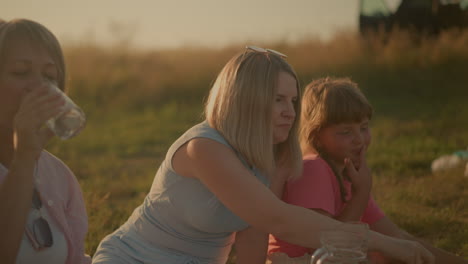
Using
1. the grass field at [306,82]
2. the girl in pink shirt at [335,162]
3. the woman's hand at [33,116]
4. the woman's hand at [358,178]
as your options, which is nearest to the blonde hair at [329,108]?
the girl in pink shirt at [335,162]

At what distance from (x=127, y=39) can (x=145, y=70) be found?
3.37 ft

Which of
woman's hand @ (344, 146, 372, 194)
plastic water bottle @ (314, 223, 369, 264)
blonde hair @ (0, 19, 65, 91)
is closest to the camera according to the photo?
plastic water bottle @ (314, 223, 369, 264)

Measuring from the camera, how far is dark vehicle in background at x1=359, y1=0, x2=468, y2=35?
534 inches

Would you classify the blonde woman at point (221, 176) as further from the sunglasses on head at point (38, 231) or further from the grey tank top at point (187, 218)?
the sunglasses on head at point (38, 231)

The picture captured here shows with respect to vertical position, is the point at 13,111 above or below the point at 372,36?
above

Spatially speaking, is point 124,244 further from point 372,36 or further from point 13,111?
point 372,36

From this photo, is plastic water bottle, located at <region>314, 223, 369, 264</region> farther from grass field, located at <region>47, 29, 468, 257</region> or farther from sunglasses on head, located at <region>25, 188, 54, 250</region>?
grass field, located at <region>47, 29, 468, 257</region>

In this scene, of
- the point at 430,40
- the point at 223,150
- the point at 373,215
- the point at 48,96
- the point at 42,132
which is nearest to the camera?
the point at 48,96

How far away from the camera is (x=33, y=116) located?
2.36m

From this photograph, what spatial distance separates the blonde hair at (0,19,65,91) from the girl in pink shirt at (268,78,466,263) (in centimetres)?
149

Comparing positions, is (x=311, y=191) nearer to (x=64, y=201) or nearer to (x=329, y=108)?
(x=329, y=108)

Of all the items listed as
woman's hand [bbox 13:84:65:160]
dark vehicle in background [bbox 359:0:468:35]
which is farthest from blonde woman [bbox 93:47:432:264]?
dark vehicle in background [bbox 359:0:468:35]

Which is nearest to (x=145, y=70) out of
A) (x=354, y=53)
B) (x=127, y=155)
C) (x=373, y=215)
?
(x=354, y=53)

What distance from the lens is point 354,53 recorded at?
44.7 ft
